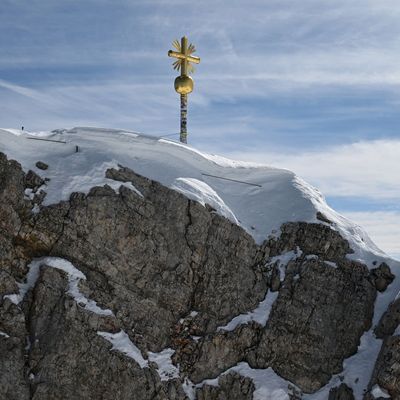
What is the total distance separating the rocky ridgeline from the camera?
21.3 meters

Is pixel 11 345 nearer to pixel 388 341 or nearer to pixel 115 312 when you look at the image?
pixel 115 312

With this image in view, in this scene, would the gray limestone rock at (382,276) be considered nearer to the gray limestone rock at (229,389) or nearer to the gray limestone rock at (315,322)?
the gray limestone rock at (315,322)

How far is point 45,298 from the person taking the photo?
72.6ft

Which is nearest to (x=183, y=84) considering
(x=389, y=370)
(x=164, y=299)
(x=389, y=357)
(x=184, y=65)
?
(x=184, y=65)

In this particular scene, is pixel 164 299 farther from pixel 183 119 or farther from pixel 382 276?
pixel 183 119

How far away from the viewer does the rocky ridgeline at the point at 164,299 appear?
21.3 m

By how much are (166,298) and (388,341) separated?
9144 mm

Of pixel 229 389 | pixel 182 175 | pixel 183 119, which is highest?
pixel 183 119

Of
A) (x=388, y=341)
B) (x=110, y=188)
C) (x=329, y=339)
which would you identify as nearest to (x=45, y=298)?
(x=110, y=188)

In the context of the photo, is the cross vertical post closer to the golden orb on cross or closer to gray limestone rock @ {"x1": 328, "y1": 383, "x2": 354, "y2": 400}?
the golden orb on cross

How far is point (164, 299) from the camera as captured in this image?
24.2 metres

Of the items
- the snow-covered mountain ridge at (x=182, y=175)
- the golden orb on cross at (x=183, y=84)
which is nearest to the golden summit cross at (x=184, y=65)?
the golden orb on cross at (x=183, y=84)

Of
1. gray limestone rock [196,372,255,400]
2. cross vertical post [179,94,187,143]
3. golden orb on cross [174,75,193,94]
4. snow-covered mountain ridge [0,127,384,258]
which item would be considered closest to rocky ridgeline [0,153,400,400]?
gray limestone rock [196,372,255,400]

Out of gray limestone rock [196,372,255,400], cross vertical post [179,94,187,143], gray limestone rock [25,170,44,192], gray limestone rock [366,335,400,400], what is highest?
cross vertical post [179,94,187,143]
